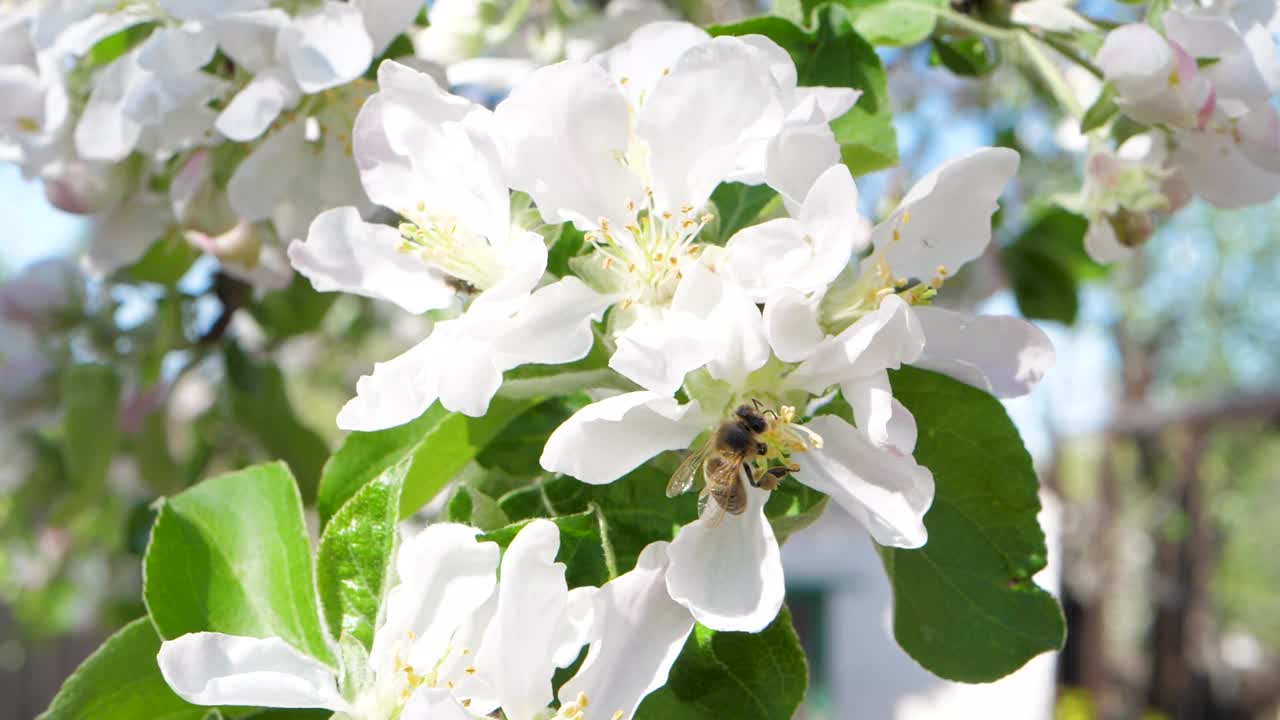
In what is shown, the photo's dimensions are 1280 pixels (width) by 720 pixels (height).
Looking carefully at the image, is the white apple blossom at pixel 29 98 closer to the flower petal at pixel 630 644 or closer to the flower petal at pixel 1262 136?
the flower petal at pixel 630 644

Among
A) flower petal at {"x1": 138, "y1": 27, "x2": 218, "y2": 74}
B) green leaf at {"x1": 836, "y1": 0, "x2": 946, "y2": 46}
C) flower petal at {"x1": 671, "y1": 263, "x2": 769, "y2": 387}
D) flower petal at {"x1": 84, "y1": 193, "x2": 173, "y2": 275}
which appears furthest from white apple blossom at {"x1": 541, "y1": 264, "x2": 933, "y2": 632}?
flower petal at {"x1": 84, "y1": 193, "x2": 173, "y2": 275}

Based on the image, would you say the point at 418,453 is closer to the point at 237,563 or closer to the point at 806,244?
the point at 237,563

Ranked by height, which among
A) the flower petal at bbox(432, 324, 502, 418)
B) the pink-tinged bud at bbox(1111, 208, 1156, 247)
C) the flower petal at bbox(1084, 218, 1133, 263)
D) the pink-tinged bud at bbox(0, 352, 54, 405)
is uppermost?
the flower petal at bbox(432, 324, 502, 418)

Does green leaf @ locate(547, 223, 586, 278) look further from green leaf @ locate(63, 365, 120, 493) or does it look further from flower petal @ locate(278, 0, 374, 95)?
green leaf @ locate(63, 365, 120, 493)

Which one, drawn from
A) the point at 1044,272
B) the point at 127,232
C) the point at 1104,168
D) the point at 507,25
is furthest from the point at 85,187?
the point at 1044,272

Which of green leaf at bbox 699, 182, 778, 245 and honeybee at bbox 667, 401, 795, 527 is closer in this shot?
honeybee at bbox 667, 401, 795, 527

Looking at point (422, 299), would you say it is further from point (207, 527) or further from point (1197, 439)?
point (1197, 439)

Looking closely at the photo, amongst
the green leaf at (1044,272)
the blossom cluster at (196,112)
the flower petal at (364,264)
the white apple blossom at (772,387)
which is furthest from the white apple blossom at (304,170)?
the green leaf at (1044,272)
